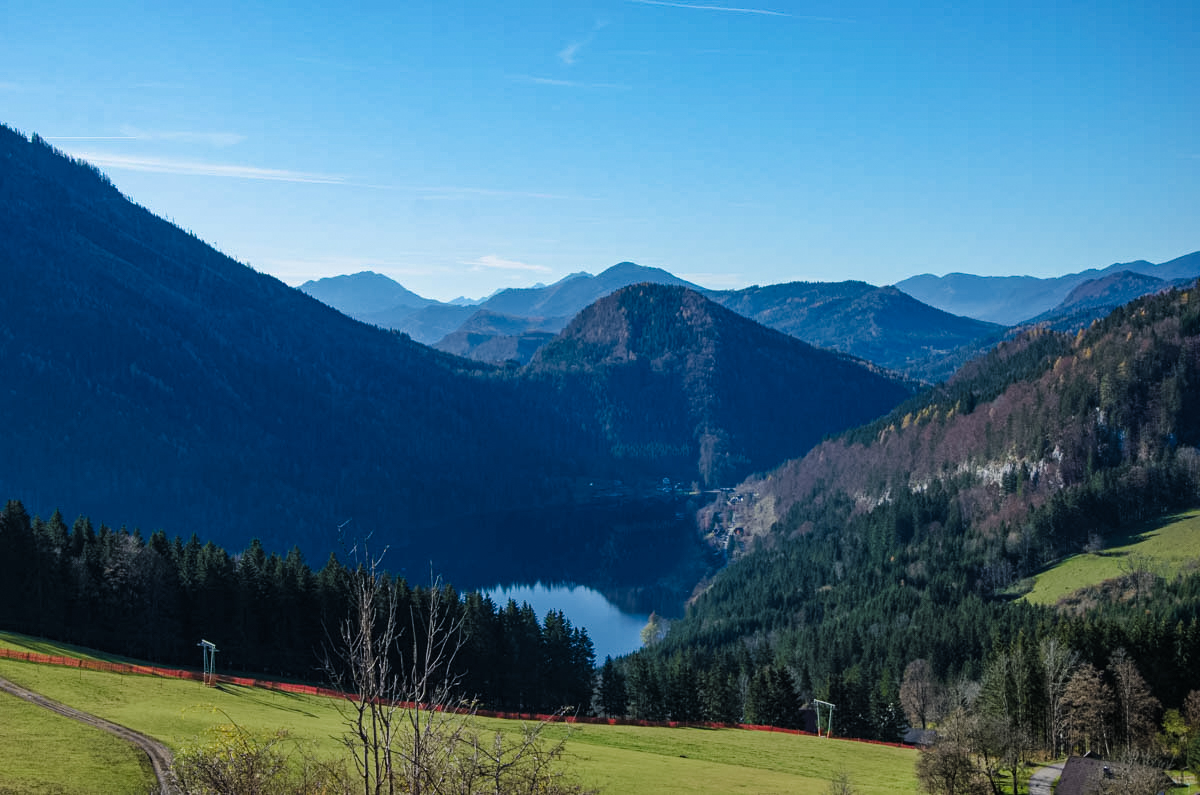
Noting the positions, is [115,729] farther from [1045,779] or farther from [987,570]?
[987,570]

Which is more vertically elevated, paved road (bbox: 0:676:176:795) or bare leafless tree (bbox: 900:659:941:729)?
paved road (bbox: 0:676:176:795)

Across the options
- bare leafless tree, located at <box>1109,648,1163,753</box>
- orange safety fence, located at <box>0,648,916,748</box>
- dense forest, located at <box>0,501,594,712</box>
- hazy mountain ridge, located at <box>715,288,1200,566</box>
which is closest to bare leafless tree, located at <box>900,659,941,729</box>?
orange safety fence, located at <box>0,648,916,748</box>

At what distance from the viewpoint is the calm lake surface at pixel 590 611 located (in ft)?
478

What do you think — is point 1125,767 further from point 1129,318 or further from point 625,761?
point 1129,318

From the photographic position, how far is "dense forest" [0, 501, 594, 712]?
65.3 meters

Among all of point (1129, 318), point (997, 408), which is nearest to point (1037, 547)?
point (997, 408)

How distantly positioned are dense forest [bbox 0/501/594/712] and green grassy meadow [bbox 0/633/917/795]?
12992 millimetres

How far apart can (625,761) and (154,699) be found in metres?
23.1

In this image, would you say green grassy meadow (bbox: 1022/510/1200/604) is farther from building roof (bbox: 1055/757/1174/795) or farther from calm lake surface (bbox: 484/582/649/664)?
building roof (bbox: 1055/757/1174/795)

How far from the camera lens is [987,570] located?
141500 mm

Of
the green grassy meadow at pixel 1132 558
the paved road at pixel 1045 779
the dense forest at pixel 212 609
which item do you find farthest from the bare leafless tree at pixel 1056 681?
the green grassy meadow at pixel 1132 558

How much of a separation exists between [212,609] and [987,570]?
116182 millimetres

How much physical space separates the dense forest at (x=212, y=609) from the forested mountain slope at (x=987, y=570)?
1261 centimetres

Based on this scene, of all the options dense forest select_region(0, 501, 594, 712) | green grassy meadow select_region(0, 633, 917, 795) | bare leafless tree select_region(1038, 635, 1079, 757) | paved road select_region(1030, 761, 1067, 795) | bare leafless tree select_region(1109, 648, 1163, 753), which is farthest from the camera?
dense forest select_region(0, 501, 594, 712)
